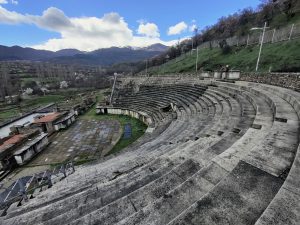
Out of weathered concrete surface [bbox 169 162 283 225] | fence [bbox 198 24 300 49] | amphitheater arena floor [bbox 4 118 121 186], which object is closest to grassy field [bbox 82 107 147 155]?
amphitheater arena floor [bbox 4 118 121 186]

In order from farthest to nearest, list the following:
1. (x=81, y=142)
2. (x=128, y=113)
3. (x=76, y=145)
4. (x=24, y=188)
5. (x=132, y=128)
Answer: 1. (x=128, y=113)
2. (x=132, y=128)
3. (x=81, y=142)
4. (x=76, y=145)
5. (x=24, y=188)

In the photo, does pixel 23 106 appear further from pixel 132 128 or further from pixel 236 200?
pixel 236 200

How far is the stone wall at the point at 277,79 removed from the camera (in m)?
10.1

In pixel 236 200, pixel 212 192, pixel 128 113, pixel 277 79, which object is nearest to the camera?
pixel 236 200

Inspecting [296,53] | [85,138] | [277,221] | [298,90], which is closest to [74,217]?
[277,221]

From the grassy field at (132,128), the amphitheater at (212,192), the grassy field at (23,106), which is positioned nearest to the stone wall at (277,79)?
the amphitheater at (212,192)

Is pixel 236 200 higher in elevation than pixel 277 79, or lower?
lower

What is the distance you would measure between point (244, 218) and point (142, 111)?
67.1 ft

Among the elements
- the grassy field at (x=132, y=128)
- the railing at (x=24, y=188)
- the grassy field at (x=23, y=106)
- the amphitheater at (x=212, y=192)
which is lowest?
the grassy field at (x=23, y=106)

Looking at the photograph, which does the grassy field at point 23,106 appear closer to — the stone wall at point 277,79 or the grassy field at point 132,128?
the grassy field at point 132,128

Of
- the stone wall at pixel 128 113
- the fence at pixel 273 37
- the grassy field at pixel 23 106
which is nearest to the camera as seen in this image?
the stone wall at pixel 128 113

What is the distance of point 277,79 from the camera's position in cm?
1224

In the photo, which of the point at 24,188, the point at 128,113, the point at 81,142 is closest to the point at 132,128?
the point at 81,142

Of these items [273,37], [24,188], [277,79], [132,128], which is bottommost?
[132,128]
